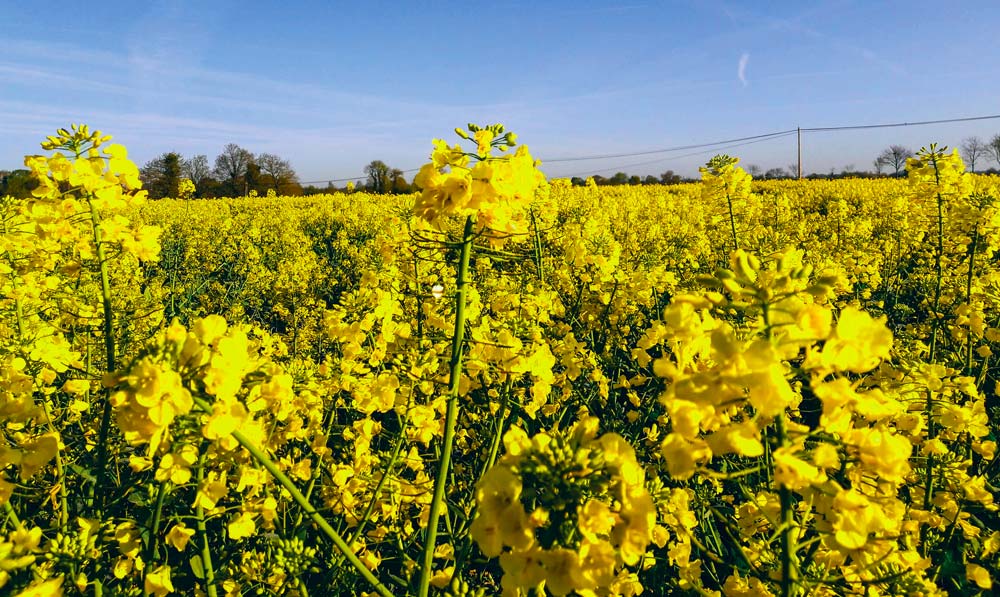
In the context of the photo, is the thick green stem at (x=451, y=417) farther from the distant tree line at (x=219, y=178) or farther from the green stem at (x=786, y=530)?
the distant tree line at (x=219, y=178)

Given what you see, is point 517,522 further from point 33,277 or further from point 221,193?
point 221,193

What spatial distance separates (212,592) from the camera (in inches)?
81.6

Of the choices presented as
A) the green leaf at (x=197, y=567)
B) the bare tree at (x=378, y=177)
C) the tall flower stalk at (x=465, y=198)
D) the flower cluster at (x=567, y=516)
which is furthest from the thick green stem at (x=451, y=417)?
the bare tree at (x=378, y=177)

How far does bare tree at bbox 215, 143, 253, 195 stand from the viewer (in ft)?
118

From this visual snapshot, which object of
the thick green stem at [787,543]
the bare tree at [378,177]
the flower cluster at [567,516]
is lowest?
the thick green stem at [787,543]

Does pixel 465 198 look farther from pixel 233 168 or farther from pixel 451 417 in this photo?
pixel 233 168

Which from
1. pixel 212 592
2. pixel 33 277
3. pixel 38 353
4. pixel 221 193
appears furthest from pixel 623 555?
pixel 221 193

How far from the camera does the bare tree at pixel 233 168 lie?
35.8 meters

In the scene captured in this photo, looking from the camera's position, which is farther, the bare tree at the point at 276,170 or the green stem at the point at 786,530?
the bare tree at the point at 276,170

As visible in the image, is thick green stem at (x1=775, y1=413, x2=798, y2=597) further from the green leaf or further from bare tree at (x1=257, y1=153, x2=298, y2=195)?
bare tree at (x1=257, y1=153, x2=298, y2=195)

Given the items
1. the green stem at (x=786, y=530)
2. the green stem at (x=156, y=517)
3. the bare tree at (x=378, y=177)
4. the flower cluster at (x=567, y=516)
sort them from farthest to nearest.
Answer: the bare tree at (x=378, y=177) → the green stem at (x=156, y=517) → the green stem at (x=786, y=530) → the flower cluster at (x=567, y=516)

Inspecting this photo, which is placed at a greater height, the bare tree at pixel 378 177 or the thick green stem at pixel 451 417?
the bare tree at pixel 378 177

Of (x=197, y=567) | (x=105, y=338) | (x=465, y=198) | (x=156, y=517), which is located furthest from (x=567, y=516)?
(x=105, y=338)

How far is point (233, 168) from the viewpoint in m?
41.6
